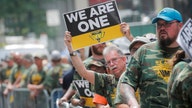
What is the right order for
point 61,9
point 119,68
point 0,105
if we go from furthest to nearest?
1. point 61,9
2. point 0,105
3. point 119,68

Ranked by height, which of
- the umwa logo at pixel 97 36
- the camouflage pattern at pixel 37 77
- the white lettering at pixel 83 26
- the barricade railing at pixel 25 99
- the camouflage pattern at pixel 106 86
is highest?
the white lettering at pixel 83 26

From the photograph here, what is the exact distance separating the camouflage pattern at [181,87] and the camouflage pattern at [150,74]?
1644 mm

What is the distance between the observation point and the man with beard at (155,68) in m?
8.20

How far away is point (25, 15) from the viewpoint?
53031mm

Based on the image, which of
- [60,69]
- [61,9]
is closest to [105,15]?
[60,69]

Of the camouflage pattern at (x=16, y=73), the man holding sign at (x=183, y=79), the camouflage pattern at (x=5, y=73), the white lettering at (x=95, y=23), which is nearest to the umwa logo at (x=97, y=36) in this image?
the white lettering at (x=95, y=23)

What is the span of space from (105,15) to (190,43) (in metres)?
4.77

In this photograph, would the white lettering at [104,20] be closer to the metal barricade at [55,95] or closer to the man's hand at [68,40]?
the man's hand at [68,40]

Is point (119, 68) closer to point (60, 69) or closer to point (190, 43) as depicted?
point (190, 43)

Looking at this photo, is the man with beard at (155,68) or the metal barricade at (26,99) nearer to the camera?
the man with beard at (155,68)

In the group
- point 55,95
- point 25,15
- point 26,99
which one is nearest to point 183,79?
point 55,95

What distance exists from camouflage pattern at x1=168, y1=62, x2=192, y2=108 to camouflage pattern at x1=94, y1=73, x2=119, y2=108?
3.29 meters

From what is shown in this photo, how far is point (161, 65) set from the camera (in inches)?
327

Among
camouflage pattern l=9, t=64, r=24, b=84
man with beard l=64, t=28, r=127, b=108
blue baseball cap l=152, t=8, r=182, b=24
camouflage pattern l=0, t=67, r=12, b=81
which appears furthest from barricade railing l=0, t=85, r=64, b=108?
blue baseball cap l=152, t=8, r=182, b=24
